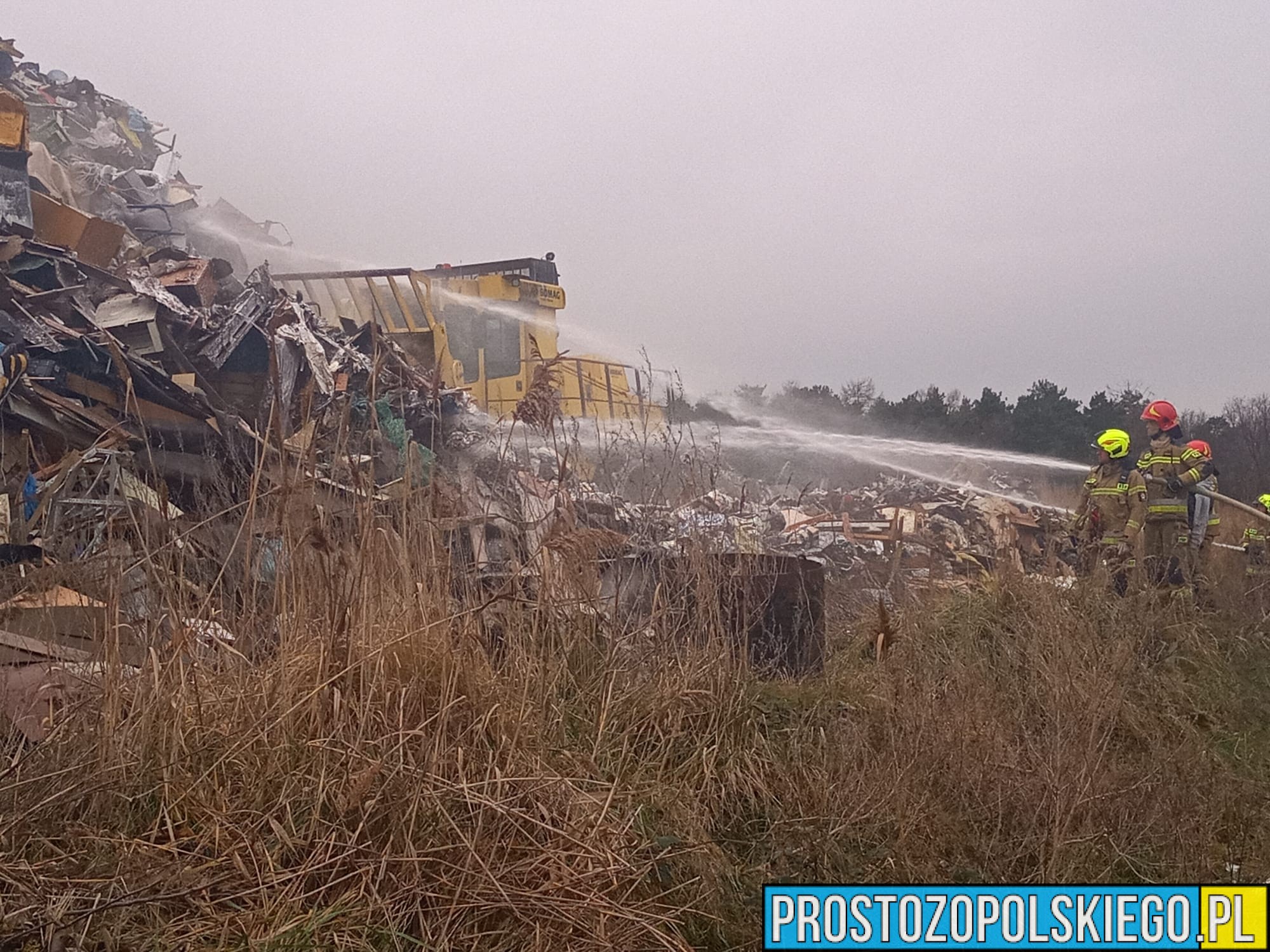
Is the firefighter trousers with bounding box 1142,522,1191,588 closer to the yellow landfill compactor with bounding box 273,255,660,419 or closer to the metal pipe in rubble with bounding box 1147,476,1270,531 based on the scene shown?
the metal pipe in rubble with bounding box 1147,476,1270,531

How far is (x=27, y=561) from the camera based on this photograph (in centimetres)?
515

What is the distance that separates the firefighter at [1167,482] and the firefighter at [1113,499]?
12cm

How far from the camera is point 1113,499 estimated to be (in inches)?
320

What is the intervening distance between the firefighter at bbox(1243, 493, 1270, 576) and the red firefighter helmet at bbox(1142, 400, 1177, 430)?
1.21 metres

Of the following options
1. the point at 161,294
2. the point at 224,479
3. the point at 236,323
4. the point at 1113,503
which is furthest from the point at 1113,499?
the point at 161,294

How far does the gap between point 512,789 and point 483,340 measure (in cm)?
1219

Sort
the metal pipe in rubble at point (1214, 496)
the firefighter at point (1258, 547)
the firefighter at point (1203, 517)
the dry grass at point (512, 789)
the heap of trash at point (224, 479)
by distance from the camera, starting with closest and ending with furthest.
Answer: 1. the dry grass at point (512, 789)
2. the heap of trash at point (224, 479)
3. the firefighter at point (1258, 547)
4. the metal pipe in rubble at point (1214, 496)
5. the firefighter at point (1203, 517)

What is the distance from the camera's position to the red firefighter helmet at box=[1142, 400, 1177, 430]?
8.03 meters

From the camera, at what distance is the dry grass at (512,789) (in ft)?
7.40

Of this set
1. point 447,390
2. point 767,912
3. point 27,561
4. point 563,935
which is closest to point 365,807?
point 563,935

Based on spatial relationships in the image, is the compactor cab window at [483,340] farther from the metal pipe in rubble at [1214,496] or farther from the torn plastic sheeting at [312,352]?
the metal pipe in rubble at [1214,496]

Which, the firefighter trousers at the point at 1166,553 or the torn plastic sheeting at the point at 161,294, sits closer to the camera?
the firefighter trousers at the point at 1166,553

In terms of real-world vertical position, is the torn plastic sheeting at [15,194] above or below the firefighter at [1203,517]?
above

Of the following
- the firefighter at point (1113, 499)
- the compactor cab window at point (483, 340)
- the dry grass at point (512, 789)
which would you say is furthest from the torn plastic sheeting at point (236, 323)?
the firefighter at point (1113, 499)
